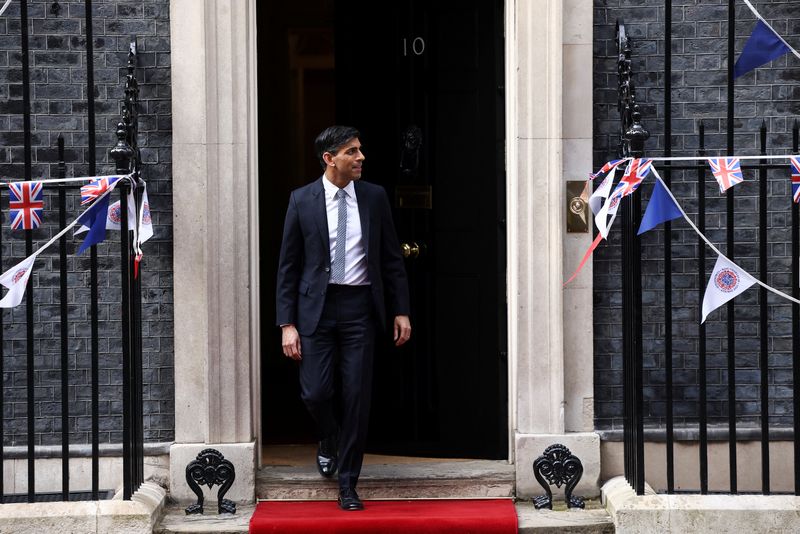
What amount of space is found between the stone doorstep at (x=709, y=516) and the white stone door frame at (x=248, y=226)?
0.65 metres

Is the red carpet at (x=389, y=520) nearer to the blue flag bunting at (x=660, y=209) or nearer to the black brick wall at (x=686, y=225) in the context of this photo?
the black brick wall at (x=686, y=225)

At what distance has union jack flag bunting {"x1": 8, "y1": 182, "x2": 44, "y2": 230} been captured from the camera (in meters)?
5.64

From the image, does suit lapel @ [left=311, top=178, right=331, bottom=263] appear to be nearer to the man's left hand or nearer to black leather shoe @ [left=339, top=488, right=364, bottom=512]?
the man's left hand

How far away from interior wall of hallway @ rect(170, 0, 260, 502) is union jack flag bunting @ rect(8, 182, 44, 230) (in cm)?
82

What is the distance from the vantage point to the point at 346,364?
5.98 m

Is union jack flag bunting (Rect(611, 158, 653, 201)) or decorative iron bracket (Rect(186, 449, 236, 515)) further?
decorative iron bracket (Rect(186, 449, 236, 515))

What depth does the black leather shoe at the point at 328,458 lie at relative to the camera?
248 inches

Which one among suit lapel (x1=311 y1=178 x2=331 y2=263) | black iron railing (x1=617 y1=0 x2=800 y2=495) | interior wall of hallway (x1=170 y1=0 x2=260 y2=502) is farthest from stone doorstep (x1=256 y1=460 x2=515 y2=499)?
suit lapel (x1=311 y1=178 x2=331 y2=263)

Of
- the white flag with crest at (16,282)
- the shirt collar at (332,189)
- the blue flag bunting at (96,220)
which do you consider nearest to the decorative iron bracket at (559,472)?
the shirt collar at (332,189)

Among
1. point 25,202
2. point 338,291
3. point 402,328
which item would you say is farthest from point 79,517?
point 402,328

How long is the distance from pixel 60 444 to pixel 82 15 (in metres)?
2.31

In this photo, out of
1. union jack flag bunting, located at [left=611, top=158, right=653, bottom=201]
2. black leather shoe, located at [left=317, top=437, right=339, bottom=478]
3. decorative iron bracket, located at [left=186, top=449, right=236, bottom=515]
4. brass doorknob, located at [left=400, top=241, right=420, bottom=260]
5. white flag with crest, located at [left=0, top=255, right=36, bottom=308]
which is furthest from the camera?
brass doorknob, located at [left=400, top=241, right=420, bottom=260]

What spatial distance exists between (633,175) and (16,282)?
301 cm

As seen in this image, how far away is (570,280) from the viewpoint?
247 inches
